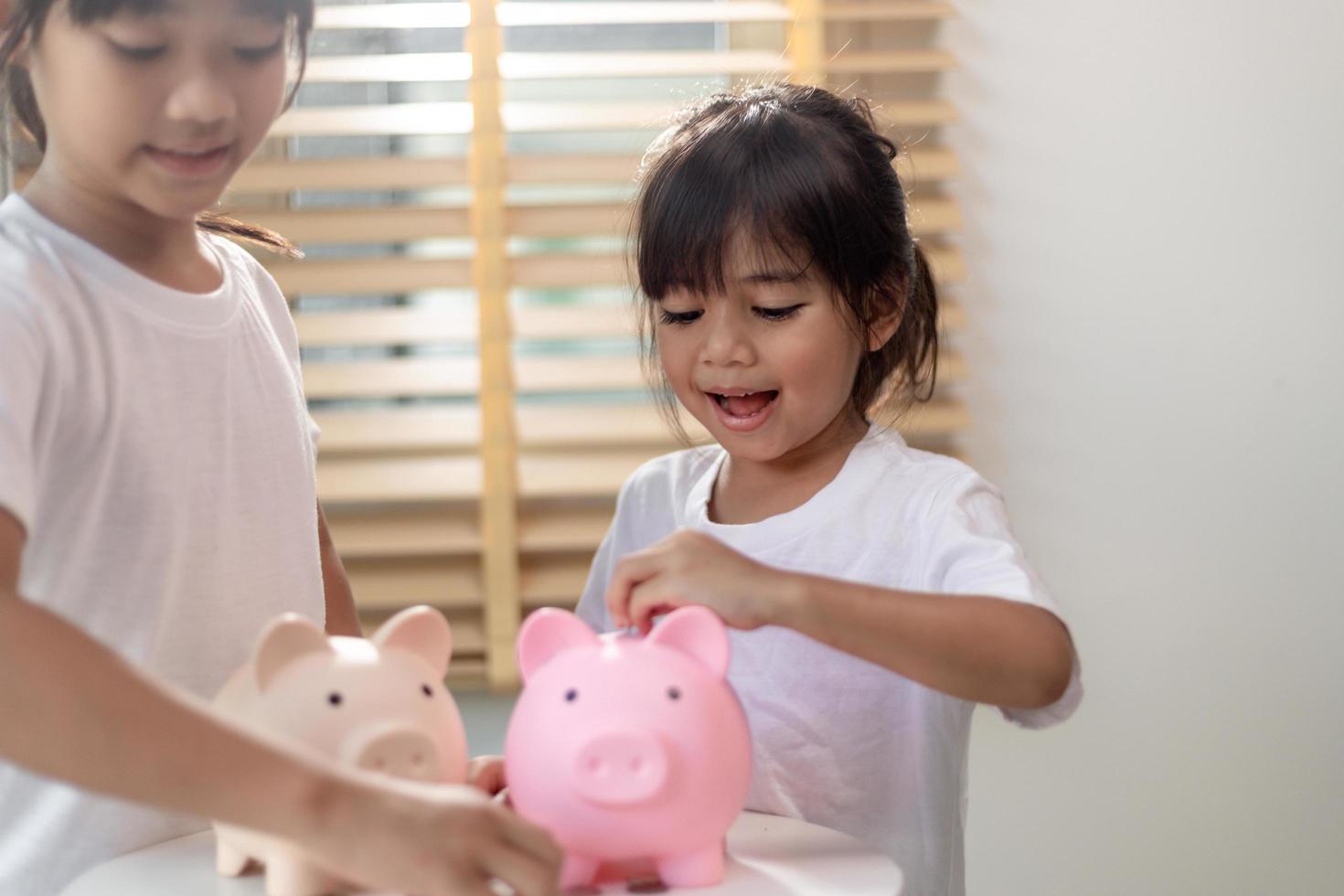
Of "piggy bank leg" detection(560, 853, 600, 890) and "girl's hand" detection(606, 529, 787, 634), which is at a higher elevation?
"girl's hand" detection(606, 529, 787, 634)

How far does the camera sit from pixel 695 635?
75 centimetres

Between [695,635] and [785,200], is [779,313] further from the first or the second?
[695,635]

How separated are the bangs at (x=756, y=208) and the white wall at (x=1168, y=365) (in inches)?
34.0

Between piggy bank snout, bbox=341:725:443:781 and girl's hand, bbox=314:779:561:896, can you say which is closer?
girl's hand, bbox=314:779:561:896

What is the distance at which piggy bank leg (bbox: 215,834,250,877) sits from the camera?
0.74 meters

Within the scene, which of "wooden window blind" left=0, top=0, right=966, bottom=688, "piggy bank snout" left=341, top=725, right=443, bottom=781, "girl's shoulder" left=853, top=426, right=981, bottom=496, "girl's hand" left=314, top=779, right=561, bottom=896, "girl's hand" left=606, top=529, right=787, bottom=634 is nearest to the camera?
"girl's hand" left=314, top=779, right=561, bottom=896

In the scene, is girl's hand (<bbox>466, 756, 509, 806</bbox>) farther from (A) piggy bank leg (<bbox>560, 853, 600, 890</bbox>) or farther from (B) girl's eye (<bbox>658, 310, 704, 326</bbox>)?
(B) girl's eye (<bbox>658, 310, 704, 326</bbox>)

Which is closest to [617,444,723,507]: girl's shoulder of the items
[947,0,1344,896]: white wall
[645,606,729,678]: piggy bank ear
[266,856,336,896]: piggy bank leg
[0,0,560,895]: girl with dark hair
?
[0,0,560,895]: girl with dark hair

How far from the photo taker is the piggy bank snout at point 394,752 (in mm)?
670

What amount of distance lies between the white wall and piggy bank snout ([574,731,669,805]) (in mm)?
1196

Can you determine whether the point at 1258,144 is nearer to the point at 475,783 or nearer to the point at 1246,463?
the point at 1246,463

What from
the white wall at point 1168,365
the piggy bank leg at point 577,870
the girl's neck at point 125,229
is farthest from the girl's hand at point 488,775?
the white wall at point 1168,365

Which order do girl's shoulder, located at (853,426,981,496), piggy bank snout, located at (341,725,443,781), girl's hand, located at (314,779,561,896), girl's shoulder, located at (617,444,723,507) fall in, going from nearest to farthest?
girl's hand, located at (314,779,561,896) → piggy bank snout, located at (341,725,443,781) → girl's shoulder, located at (853,426,981,496) → girl's shoulder, located at (617,444,723,507)

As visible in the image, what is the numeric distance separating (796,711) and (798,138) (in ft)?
1.35
